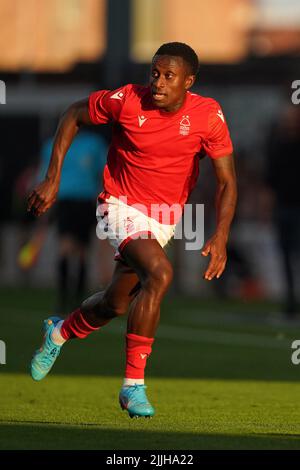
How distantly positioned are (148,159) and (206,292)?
13.1 m

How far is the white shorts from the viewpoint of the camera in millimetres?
8938

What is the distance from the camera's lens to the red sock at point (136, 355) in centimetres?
862

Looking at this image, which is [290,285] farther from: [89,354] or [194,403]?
[194,403]

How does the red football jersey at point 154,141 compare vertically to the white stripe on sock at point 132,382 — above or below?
above

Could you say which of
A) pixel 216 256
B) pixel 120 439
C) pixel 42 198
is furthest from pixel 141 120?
pixel 120 439

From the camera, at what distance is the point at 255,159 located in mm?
22688

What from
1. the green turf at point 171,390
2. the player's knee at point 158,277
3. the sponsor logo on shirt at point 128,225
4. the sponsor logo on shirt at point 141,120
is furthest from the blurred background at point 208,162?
the player's knee at point 158,277

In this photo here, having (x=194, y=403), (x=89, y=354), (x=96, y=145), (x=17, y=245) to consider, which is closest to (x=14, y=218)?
(x=17, y=245)

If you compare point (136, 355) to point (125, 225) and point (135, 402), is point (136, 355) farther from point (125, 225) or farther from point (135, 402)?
point (125, 225)

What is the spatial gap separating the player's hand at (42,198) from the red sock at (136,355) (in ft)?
2.72

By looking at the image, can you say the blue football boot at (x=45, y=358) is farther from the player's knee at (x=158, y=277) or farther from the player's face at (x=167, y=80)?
the player's face at (x=167, y=80)

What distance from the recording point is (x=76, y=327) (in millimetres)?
9516

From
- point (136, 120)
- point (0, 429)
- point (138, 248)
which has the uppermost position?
point (136, 120)

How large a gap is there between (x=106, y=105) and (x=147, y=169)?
426 mm
